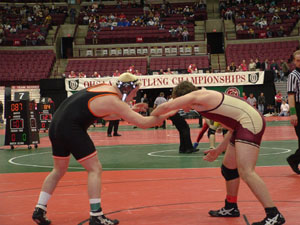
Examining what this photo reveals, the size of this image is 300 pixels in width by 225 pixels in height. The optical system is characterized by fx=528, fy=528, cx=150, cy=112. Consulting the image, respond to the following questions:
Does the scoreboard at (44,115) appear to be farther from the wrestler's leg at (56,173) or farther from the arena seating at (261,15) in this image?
the arena seating at (261,15)

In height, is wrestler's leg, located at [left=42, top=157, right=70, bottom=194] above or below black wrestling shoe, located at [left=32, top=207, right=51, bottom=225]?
above

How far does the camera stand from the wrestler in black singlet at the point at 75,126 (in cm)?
547

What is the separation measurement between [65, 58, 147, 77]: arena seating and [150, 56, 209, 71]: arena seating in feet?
2.60

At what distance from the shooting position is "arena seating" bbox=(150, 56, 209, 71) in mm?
37250

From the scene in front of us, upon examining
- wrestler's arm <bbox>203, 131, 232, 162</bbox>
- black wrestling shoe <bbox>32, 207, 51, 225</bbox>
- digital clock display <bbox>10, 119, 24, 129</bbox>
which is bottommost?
digital clock display <bbox>10, 119, 24, 129</bbox>

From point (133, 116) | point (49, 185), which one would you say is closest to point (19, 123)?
point (49, 185)

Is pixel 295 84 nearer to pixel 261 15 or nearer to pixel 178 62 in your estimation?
pixel 178 62

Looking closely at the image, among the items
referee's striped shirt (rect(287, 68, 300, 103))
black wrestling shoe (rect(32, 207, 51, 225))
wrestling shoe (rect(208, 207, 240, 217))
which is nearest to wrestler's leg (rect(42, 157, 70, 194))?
black wrestling shoe (rect(32, 207, 51, 225))

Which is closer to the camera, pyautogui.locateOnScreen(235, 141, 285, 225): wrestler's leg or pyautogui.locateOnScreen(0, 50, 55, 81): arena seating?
pyautogui.locateOnScreen(235, 141, 285, 225): wrestler's leg

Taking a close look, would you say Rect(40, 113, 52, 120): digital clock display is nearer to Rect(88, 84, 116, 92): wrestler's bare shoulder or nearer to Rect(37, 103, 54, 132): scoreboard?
Rect(37, 103, 54, 132): scoreboard

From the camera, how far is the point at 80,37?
44844 mm

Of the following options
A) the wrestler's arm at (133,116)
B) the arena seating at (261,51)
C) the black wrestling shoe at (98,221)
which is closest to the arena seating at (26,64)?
the arena seating at (261,51)

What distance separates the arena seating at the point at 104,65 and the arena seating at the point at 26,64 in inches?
74.3

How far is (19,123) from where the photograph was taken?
595 inches
